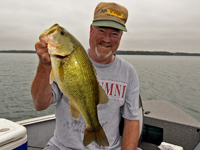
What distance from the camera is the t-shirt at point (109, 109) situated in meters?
2.65

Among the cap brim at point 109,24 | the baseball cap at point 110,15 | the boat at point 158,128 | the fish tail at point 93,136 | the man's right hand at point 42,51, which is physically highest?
the baseball cap at point 110,15

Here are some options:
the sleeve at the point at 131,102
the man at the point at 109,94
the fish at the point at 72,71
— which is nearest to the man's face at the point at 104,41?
the man at the point at 109,94

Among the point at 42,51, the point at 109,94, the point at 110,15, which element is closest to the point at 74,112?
the point at 42,51

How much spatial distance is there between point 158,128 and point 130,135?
129 cm

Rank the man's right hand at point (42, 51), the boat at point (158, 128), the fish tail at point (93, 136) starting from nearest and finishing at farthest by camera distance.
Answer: the man's right hand at point (42, 51) → the fish tail at point (93, 136) → the boat at point (158, 128)

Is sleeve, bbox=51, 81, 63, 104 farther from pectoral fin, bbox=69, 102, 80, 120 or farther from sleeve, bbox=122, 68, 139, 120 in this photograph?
sleeve, bbox=122, 68, 139, 120

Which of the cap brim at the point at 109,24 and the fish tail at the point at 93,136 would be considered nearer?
the fish tail at the point at 93,136

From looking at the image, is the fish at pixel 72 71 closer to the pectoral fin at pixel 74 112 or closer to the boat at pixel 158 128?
the pectoral fin at pixel 74 112

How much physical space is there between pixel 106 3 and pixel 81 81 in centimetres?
161

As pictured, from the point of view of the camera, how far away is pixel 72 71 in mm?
1697

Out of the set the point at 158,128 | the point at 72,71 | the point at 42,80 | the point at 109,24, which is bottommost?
the point at 158,128

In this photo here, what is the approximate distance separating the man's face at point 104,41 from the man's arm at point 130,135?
3.73 ft

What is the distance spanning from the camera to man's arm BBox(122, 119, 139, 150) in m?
2.79

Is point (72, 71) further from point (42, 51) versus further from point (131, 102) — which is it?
point (131, 102)
